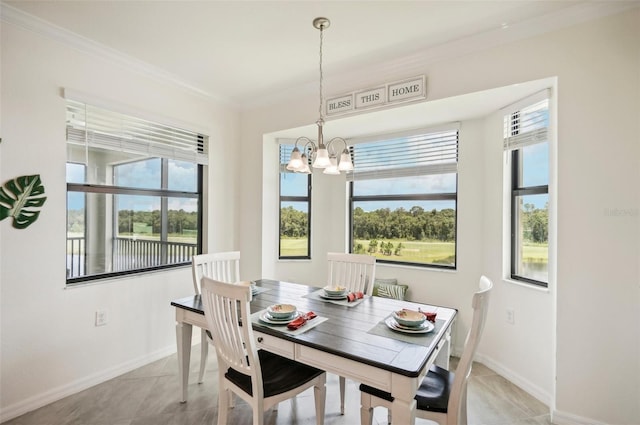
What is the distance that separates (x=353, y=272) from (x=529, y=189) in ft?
5.44

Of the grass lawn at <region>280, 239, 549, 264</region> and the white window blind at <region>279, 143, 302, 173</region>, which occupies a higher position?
the white window blind at <region>279, 143, 302, 173</region>

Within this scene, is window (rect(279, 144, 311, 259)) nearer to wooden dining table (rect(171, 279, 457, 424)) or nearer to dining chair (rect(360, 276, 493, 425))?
wooden dining table (rect(171, 279, 457, 424))

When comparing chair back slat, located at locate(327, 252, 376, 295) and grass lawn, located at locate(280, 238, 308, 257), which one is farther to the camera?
grass lawn, located at locate(280, 238, 308, 257)

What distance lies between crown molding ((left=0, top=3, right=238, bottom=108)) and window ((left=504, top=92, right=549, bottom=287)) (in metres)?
3.10

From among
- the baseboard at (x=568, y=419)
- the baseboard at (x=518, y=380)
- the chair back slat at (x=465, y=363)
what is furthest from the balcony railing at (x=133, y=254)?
the baseboard at (x=568, y=419)

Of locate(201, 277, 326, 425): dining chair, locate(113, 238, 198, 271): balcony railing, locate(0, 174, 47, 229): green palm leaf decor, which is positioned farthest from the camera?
locate(113, 238, 198, 271): balcony railing

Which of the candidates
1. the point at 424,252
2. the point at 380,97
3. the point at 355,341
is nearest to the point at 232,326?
the point at 355,341

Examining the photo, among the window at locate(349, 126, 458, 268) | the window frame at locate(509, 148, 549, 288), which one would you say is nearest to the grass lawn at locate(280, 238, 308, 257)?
the window at locate(349, 126, 458, 268)

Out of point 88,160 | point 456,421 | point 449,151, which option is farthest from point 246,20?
point 456,421

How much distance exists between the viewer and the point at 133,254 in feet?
9.74

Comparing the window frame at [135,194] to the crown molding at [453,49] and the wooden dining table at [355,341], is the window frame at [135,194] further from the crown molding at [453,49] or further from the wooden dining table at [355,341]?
the crown molding at [453,49]

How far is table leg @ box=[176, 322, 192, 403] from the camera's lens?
2215 mm

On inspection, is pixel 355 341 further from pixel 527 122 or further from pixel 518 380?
pixel 527 122

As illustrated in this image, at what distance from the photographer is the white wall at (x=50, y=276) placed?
2.09 metres
